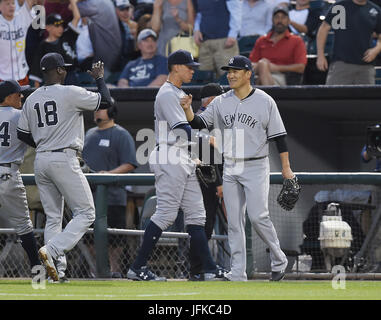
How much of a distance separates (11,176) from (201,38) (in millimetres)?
4509

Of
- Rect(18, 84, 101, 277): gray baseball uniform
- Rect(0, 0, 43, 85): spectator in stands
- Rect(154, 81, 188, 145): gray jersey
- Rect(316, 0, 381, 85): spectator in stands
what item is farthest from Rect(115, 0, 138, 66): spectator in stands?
Rect(18, 84, 101, 277): gray baseball uniform

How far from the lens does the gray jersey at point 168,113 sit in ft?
24.5

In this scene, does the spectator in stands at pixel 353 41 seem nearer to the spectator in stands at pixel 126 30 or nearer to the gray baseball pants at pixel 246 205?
the spectator in stands at pixel 126 30

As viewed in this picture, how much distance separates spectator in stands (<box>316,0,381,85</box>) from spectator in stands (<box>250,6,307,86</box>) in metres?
0.26

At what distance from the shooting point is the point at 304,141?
39.5ft

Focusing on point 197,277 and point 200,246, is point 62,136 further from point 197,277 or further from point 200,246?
point 197,277

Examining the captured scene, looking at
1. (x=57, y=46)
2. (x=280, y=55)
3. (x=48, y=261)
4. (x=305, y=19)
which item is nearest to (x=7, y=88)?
(x=48, y=261)

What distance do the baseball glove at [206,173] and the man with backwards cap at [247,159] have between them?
21.3 inches

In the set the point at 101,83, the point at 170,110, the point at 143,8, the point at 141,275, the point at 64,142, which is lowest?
the point at 141,275

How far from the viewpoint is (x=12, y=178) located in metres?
7.75

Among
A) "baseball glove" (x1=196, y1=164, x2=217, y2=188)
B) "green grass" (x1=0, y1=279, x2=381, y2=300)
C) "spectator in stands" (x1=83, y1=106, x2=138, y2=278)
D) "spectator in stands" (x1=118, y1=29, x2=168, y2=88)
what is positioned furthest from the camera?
"spectator in stands" (x1=118, y1=29, x2=168, y2=88)

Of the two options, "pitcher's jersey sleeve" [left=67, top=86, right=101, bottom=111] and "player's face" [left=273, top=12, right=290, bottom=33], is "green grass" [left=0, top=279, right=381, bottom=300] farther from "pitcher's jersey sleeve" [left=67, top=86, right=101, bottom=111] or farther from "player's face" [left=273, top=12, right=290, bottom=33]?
"player's face" [left=273, top=12, right=290, bottom=33]

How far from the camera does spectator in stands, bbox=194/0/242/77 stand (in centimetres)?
1144
